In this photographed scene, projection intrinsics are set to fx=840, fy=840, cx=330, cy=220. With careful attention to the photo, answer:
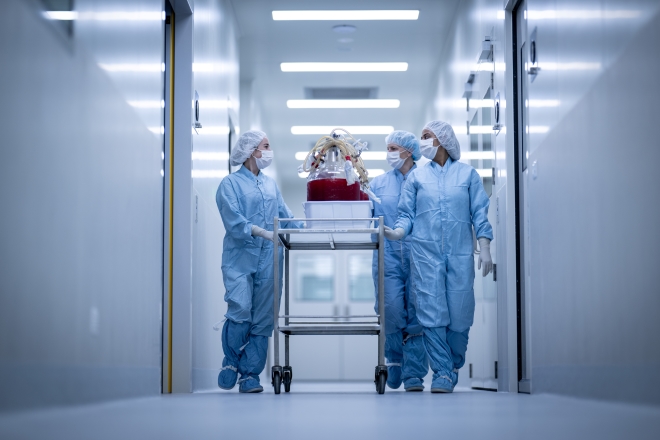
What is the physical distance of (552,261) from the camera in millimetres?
3275

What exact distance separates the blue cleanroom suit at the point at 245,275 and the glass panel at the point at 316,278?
656cm

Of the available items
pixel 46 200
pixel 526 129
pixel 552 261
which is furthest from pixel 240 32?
pixel 46 200

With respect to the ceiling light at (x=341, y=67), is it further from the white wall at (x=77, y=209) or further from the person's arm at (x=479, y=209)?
the white wall at (x=77, y=209)

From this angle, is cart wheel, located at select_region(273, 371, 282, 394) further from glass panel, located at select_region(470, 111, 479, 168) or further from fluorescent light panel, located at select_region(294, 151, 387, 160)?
fluorescent light panel, located at select_region(294, 151, 387, 160)

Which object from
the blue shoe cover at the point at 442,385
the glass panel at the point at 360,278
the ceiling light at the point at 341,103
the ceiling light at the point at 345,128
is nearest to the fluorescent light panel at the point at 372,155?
the ceiling light at the point at 345,128

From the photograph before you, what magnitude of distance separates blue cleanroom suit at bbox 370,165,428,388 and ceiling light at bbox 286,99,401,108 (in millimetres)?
3932

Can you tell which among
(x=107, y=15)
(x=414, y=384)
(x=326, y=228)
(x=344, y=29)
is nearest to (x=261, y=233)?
(x=326, y=228)

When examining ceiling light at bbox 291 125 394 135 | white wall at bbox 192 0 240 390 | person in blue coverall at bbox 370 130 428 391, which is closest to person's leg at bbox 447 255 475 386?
person in blue coverall at bbox 370 130 428 391

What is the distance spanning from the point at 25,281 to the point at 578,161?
1805mm

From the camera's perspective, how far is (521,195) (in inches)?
164

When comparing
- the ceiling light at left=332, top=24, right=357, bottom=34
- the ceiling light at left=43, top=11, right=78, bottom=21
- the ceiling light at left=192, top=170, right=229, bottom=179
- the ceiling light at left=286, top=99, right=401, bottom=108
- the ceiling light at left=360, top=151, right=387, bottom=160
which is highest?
the ceiling light at left=332, top=24, right=357, bottom=34

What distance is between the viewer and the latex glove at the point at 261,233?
416 centimetres

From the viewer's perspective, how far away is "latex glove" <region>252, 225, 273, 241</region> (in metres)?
4.16

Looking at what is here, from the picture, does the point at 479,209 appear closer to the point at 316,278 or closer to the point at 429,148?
the point at 429,148
